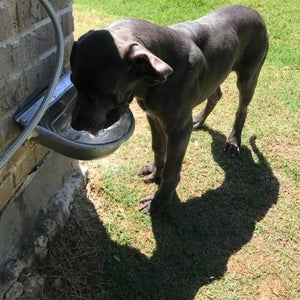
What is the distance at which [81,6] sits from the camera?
6.94 metres

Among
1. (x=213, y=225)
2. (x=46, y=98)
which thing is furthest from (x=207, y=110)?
(x=46, y=98)

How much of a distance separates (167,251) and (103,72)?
1535 mm

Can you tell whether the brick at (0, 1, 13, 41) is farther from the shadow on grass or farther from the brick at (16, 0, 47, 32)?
the shadow on grass

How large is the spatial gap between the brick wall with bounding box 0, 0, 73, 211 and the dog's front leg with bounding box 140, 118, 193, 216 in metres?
0.90

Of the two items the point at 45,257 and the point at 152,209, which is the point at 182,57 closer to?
the point at 152,209

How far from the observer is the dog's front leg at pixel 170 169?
3100 millimetres

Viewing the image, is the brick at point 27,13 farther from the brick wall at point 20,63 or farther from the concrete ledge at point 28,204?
the concrete ledge at point 28,204

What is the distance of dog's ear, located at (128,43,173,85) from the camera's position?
2.31 metres

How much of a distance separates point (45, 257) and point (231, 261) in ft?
4.35

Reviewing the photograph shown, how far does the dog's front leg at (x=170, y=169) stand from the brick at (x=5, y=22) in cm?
124

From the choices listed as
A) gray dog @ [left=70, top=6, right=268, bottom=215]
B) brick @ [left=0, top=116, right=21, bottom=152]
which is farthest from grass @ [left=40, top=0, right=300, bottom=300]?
brick @ [left=0, top=116, right=21, bottom=152]

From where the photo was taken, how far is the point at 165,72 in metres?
2.32

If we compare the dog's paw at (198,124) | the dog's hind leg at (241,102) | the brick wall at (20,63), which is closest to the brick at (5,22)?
the brick wall at (20,63)

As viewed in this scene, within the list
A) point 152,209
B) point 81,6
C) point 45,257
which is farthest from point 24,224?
point 81,6
